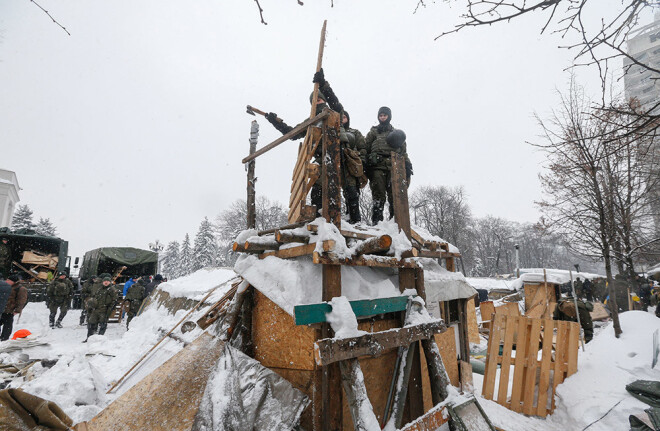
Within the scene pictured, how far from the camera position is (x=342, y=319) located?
97.6 inches

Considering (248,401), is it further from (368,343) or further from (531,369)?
(531,369)

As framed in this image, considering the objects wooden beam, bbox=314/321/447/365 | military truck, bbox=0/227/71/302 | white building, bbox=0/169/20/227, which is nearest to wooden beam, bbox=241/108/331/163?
wooden beam, bbox=314/321/447/365

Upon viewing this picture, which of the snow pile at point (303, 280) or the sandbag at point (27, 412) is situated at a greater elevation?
the snow pile at point (303, 280)

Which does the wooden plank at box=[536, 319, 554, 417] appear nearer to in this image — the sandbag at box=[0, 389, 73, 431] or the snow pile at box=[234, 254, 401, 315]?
the snow pile at box=[234, 254, 401, 315]

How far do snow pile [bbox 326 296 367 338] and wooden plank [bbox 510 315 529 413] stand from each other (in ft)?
13.2

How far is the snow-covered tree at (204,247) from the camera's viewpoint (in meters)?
45.4

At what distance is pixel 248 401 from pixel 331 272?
1471 mm

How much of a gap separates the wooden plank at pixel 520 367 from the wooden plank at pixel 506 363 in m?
0.11

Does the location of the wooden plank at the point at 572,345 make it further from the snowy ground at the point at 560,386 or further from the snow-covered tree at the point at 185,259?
the snow-covered tree at the point at 185,259

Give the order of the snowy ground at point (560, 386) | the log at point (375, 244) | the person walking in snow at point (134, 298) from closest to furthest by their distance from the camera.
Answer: the log at point (375, 244) < the snowy ground at point (560, 386) < the person walking in snow at point (134, 298)

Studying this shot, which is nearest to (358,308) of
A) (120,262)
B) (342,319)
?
(342,319)

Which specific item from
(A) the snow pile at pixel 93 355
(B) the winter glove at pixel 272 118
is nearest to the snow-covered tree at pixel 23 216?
(A) the snow pile at pixel 93 355

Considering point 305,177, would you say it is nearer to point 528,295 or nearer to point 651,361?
point 651,361

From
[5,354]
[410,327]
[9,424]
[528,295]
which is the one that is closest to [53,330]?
[5,354]
